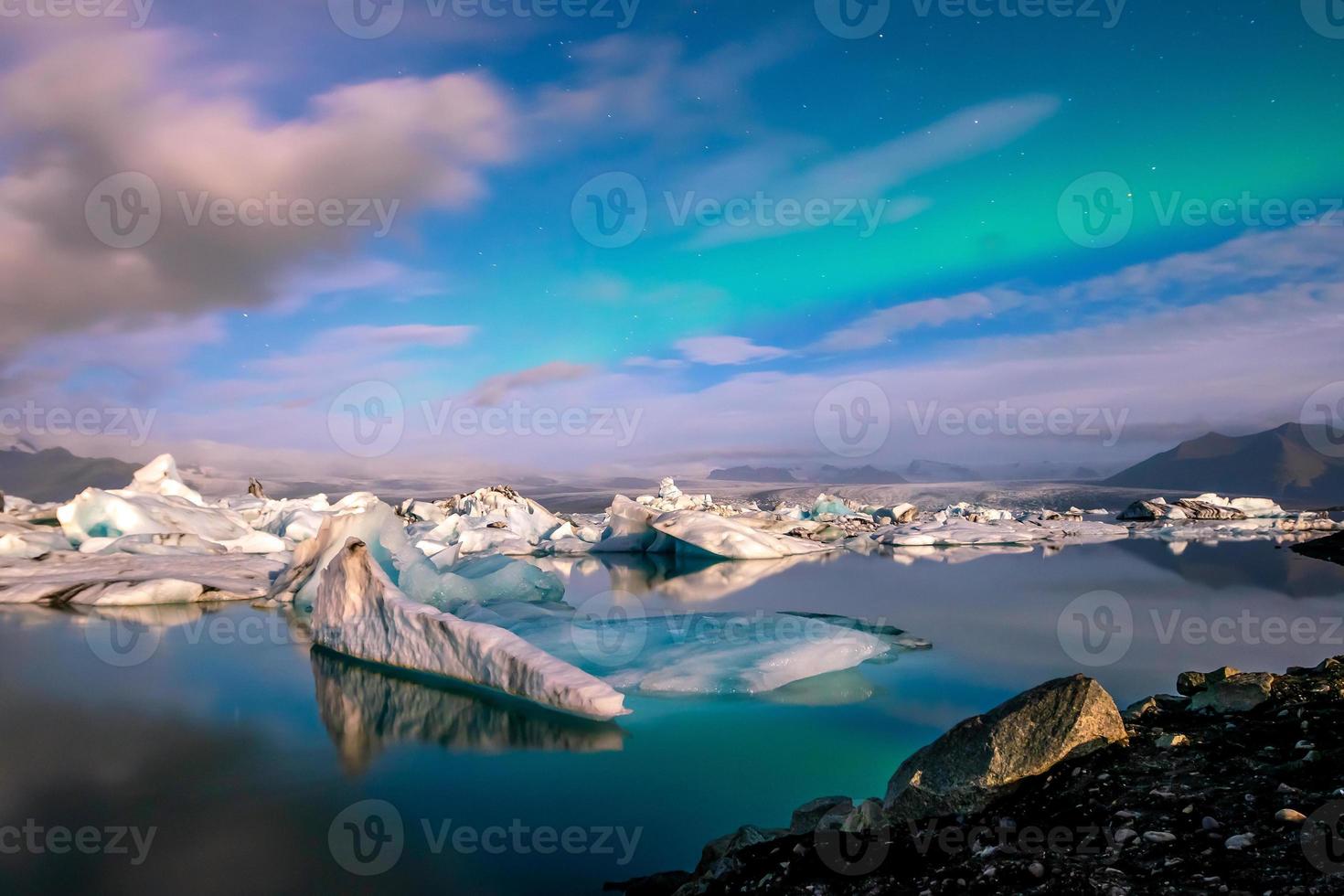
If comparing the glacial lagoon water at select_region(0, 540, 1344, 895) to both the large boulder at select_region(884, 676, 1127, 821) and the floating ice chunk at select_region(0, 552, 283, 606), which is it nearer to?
the large boulder at select_region(884, 676, 1127, 821)

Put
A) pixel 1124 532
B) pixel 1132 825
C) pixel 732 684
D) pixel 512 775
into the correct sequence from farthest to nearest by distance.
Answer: pixel 1124 532 → pixel 732 684 → pixel 512 775 → pixel 1132 825

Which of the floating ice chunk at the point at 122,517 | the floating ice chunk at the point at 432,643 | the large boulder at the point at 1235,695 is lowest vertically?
the floating ice chunk at the point at 432,643

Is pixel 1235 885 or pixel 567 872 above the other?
pixel 1235 885

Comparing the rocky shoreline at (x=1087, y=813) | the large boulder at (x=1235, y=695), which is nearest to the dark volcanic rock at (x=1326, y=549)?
the large boulder at (x=1235, y=695)

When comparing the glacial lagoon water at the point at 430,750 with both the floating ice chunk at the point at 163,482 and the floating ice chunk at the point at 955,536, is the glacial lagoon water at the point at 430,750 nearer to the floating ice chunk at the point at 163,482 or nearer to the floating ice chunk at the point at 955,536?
the floating ice chunk at the point at 163,482

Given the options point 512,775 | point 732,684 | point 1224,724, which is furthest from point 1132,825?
point 732,684

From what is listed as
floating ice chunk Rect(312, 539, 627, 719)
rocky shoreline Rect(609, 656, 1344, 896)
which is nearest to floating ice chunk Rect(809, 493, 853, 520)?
floating ice chunk Rect(312, 539, 627, 719)

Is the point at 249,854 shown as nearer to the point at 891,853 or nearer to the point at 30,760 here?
the point at 30,760
